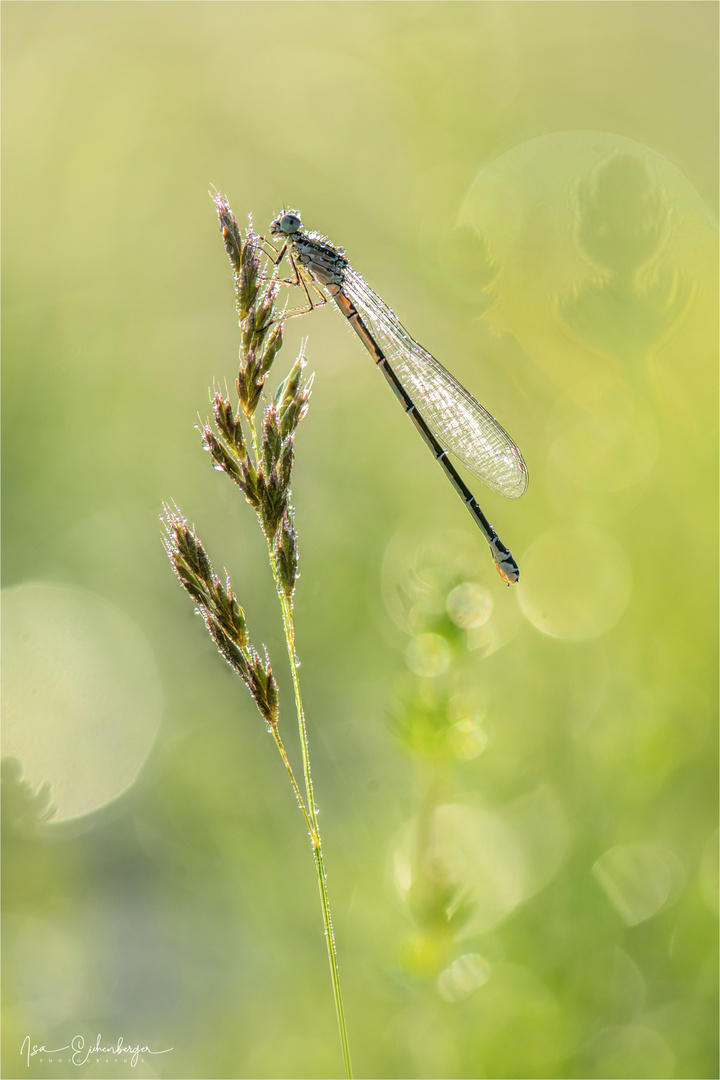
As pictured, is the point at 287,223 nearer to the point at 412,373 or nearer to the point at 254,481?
the point at 412,373

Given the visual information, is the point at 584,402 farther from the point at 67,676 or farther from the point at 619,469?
the point at 67,676

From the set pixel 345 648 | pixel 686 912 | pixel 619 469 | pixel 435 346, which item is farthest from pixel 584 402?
pixel 686 912

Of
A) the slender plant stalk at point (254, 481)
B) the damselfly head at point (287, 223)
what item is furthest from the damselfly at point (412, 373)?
the slender plant stalk at point (254, 481)

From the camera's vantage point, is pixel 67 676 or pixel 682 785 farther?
pixel 67 676

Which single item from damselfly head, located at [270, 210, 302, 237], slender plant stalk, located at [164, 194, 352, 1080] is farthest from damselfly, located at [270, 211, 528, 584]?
slender plant stalk, located at [164, 194, 352, 1080]

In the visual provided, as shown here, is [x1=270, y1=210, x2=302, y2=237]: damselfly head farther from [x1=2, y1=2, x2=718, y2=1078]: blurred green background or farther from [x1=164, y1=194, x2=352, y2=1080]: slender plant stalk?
[x1=164, y1=194, x2=352, y2=1080]: slender plant stalk

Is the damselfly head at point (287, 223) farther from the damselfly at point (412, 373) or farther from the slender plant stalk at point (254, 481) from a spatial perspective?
the slender plant stalk at point (254, 481)

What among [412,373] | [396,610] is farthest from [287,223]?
[396,610]

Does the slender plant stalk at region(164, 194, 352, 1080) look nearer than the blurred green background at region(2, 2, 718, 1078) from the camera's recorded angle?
Yes
